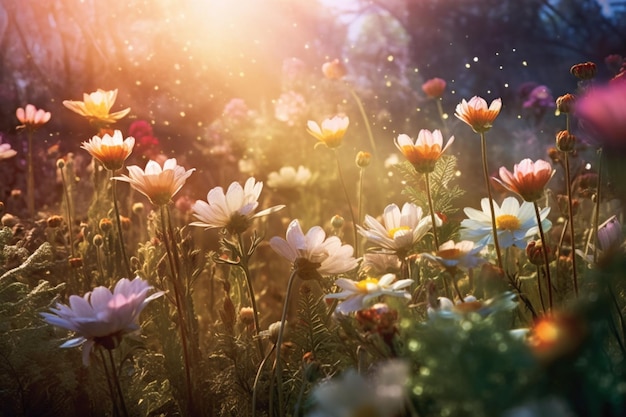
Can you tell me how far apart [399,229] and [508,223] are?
0.71 ft

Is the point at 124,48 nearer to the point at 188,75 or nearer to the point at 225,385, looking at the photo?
the point at 188,75

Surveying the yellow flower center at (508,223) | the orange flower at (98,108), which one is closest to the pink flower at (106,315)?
the yellow flower center at (508,223)

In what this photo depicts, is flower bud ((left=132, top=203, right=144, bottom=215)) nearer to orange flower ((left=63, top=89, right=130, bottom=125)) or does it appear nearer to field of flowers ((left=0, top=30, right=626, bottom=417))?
field of flowers ((left=0, top=30, right=626, bottom=417))

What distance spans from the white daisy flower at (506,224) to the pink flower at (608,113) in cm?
15

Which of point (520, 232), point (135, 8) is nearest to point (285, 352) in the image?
point (520, 232)

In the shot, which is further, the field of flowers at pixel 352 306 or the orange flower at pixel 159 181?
the orange flower at pixel 159 181

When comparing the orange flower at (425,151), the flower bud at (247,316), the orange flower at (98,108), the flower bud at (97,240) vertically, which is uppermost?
the orange flower at (98,108)

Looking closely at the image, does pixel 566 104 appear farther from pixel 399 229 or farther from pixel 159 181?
pixel 159 181

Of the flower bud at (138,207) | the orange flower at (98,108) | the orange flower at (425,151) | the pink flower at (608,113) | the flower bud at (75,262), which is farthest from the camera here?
the flower bud at (138,207)

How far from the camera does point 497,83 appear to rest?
355 cm

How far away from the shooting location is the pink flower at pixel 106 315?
714mm

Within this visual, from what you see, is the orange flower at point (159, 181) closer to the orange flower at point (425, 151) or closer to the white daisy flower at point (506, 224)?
the orange flower at point (425, 151)

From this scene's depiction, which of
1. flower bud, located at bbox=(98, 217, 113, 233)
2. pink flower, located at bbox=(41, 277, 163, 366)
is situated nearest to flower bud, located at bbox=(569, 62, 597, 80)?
pink flower, located at bbox=(41, 277, 163, 366)

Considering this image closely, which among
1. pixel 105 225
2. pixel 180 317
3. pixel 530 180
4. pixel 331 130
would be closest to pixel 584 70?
pixel 530 180
